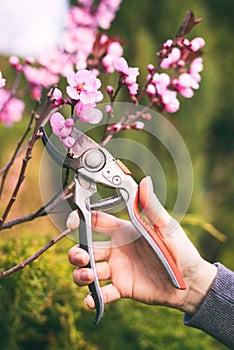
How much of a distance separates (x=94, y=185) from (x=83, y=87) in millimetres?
201

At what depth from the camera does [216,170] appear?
651cm

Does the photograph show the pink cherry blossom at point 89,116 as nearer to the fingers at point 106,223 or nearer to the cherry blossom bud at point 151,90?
the fingers at point 106,223

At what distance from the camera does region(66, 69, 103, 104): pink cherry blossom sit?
1084 millimetres

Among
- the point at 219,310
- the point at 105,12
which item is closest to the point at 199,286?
the point at 219,310

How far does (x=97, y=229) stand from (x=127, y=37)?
371 cm

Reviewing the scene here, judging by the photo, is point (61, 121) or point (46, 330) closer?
point (61, 121)

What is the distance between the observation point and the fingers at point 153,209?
120cm

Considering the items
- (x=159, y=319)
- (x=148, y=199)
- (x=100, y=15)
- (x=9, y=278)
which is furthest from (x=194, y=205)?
(x=148, y=199)

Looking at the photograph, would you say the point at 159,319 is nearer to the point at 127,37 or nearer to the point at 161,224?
the point at 161,224

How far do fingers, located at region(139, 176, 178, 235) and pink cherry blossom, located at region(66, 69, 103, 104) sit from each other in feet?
0.71

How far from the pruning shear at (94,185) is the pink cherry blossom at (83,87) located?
8 cm

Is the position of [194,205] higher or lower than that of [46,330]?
higher

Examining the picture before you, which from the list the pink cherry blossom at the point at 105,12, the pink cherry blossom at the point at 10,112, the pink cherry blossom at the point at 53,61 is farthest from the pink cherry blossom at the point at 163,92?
the pink cherry blossom at the point at 105,12

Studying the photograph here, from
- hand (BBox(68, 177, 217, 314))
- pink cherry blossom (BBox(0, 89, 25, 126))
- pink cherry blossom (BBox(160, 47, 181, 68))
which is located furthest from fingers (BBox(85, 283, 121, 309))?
pink cherry blossom (BBox(0, 89, 25, 126))
